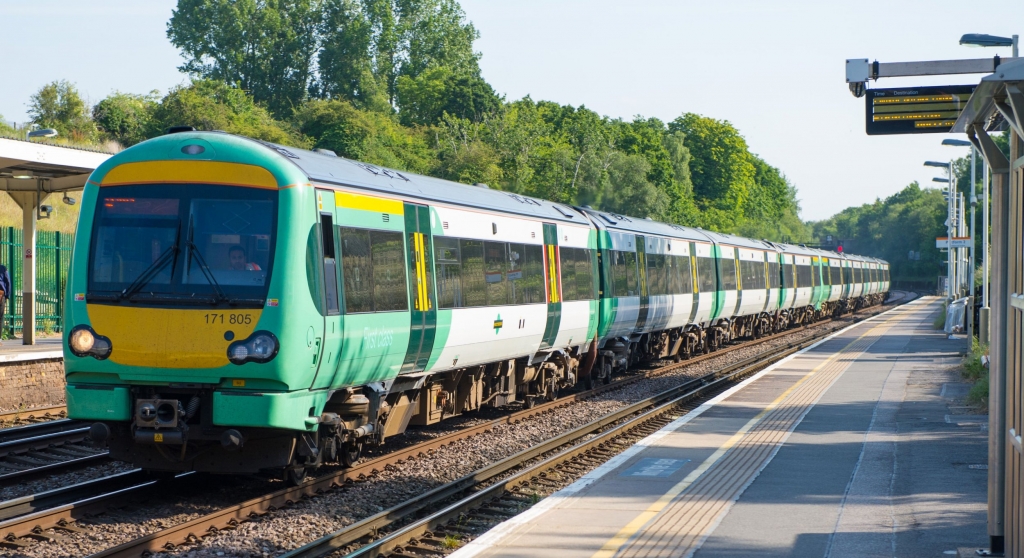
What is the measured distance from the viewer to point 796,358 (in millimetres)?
25469

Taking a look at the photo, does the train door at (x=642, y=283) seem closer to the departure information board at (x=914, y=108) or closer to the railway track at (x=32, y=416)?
the departure information board at (x=914, y=108)

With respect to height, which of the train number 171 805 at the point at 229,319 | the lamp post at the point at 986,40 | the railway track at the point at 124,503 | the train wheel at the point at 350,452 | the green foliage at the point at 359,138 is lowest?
the railway track at the point at 124,503

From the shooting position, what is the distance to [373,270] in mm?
10414

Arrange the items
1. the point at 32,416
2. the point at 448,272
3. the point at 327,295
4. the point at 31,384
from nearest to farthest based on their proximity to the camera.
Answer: the point at 327,295
the point at 448,272
the point at 32,416
the point at 31,384

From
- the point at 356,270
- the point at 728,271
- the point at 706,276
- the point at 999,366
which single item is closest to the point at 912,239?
the point at 728,271

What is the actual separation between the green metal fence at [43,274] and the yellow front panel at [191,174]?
42.6 ft

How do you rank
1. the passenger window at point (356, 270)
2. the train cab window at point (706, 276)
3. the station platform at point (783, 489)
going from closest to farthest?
the station platform at point (783, 489) < the passenger window at point (356, 270) < the train cab window at point (706, 276)

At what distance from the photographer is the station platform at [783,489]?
752cm

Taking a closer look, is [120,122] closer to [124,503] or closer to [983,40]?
[983,40]

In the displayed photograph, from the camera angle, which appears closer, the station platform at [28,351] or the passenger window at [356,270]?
the passenger window at [356,270]

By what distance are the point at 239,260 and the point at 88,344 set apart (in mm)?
1452

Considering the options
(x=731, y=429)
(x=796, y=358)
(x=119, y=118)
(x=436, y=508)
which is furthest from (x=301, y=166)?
(x=119, y=118)

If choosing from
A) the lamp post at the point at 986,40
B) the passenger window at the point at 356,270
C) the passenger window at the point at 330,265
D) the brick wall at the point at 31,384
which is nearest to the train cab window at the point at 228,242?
the passenger window at the point at 330,265

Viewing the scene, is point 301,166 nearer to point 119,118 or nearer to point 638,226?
point 638,226
